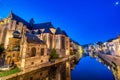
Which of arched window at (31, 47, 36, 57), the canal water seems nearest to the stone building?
arched window at (31, 47, 36, 57)

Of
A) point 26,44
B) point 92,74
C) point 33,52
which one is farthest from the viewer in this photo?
point 33,52

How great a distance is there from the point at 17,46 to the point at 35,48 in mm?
6518

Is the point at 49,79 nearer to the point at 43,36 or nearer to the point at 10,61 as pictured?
the point at 10,61

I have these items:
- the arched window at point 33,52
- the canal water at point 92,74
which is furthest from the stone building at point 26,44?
the canal water at point 92,74

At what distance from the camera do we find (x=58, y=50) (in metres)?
55.8

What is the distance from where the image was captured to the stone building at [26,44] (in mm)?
29672

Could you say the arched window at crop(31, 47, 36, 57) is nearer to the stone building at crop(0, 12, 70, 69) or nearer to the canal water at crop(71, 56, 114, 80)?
the stone building at crop(0, 12, 70, 69)

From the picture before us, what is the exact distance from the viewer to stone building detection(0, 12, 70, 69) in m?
29.7

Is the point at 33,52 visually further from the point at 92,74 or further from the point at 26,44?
the point at 92,74

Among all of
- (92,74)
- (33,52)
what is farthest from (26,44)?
(92,74)

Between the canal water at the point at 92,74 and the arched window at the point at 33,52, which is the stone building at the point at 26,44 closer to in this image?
the arched window at the point at 33,52

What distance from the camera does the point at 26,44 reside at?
2955cm

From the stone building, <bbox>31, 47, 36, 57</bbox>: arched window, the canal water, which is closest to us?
the canal water

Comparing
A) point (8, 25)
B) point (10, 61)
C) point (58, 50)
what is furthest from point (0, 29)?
point (58, 50)
